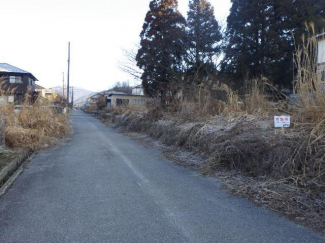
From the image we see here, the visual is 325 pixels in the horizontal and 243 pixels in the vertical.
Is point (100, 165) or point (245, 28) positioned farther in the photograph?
point (245, 28)

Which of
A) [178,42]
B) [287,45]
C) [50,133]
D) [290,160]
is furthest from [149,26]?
[290,160]

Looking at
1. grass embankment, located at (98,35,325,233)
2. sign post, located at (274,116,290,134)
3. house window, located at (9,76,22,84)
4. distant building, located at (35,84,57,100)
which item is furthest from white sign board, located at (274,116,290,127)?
house window, located at (9,76,22,84)

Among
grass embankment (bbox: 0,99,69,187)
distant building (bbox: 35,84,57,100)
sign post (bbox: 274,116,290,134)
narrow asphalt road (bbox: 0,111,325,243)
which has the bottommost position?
narrow asphalt road (bbox: 0,111,325,243)

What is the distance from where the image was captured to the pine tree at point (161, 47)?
18.9 m

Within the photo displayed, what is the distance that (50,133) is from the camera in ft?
44.5

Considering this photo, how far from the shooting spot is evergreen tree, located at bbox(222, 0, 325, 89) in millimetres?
19766

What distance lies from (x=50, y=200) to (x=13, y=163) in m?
3.35

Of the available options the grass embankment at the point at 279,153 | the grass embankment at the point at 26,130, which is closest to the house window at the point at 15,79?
the grass embankment at the point at 26,130

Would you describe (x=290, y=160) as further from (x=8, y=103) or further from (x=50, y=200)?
(x=8, y=103)

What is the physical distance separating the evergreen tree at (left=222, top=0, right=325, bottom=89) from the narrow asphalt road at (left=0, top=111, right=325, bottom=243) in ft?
50.8

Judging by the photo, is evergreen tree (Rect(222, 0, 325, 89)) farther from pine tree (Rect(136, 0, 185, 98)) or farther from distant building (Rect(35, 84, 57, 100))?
distant building (Rect(35, 84, 57, 100))

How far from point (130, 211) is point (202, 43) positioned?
1596 centimetres

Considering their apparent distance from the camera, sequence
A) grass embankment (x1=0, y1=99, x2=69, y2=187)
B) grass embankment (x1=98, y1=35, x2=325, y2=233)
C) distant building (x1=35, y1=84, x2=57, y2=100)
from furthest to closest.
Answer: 1. distant building (x1=35, y1=84, x2=57, y2=100)
2. grass embankment (x1=0, y1=99, x2=69, y2=187)
3. grass embankment (x1=98, y1=35, x2=325, y2=233)

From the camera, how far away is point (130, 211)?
4.27m
